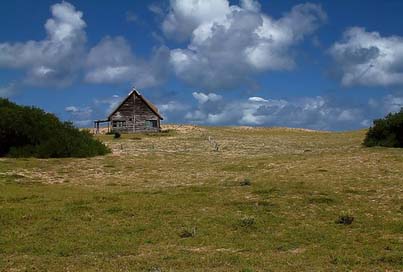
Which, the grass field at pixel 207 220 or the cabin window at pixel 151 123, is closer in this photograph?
the grass field at pixel 207 220

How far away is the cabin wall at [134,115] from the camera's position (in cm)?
7669

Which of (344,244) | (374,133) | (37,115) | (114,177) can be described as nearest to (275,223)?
(344,244)

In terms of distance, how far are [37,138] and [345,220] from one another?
27624 millimetres

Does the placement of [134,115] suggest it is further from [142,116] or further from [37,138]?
[37,138]

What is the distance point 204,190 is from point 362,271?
1108cm

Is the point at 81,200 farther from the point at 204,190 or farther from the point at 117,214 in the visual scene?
the point at 204,190

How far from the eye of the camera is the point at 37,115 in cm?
3822

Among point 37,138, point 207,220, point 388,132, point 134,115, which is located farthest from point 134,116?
point 207,220

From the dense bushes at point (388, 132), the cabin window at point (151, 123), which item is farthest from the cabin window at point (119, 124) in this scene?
the dense bushes at point (388, 132)

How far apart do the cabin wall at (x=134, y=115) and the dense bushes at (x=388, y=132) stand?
39.5m

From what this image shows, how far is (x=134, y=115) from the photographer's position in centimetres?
7669

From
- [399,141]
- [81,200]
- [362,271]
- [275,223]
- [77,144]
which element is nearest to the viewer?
[362,271]

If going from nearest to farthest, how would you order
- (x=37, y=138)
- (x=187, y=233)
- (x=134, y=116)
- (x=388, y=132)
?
(x=187, y=233) < (x=37, y=138) < (x=388, y=132) < (x=134, y=116)

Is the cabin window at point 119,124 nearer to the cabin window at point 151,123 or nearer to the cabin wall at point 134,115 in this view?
the cabin wall at point 134,115
